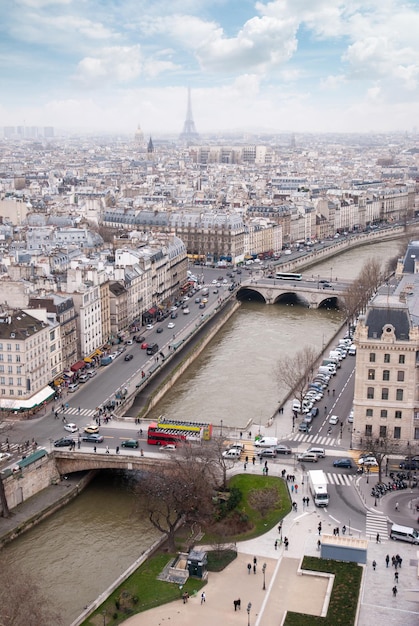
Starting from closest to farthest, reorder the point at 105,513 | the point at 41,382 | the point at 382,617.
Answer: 1. the point at 382,617
2. the point at 105,513
3. the point at 41,382

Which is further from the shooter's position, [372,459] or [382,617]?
[372,459]

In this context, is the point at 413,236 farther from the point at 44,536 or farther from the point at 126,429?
the point at 44,536

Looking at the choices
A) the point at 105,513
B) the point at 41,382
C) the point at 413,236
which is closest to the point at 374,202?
the point at 413,236

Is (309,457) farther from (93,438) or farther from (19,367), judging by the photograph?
(19,367)

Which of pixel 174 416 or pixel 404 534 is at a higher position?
pixel 404 534

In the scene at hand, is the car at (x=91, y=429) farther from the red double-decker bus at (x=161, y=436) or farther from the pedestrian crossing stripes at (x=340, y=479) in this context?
the pedestrian crossing stripes at (x=340, y=479)

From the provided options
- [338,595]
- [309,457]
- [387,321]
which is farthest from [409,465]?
[338,595]
